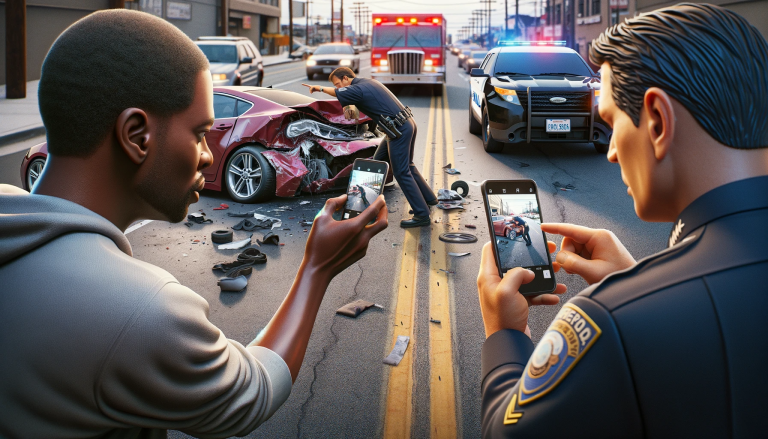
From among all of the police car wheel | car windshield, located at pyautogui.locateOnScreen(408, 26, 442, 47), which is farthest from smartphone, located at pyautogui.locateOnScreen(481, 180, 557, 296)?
car windshield, located at pyautogui.locateOnScreen(408, 26, 442, 47)

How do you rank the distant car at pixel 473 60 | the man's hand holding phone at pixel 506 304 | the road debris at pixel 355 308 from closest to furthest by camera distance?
the man's hand holding phone at pixel 506 304 → the road debris at pixel 355 308 → the distant car at pixel 473 60

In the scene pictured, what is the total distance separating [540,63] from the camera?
44.3 feet

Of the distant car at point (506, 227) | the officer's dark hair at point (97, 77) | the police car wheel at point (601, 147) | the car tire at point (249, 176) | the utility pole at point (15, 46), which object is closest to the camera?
the officer's dark hair at point (97, 77)

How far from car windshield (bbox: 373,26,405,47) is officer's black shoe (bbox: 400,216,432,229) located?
A: 19389mm

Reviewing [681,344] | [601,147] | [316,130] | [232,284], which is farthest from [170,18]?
[681,344]

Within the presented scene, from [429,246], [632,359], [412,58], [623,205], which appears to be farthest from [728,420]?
[412,58]

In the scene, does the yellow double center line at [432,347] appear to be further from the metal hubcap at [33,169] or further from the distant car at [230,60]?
the distant car at [230,60]

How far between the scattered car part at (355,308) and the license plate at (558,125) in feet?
24.6

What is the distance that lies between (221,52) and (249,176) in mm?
14861

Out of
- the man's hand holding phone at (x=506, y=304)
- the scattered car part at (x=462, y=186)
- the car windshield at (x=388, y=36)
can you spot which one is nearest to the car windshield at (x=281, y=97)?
the scattered car part at (x=462, y=186)

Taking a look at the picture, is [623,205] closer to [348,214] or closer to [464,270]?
[464,270]

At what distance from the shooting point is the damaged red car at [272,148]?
29.5ft

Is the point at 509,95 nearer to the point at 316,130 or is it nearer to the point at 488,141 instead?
the point at 488,141

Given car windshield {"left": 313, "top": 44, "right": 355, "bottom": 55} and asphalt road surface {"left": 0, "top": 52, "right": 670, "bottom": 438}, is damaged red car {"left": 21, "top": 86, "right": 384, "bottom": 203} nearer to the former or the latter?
asphalt road surface {"left": 0, "top": 52, "right": 670, "bottom": 438}
